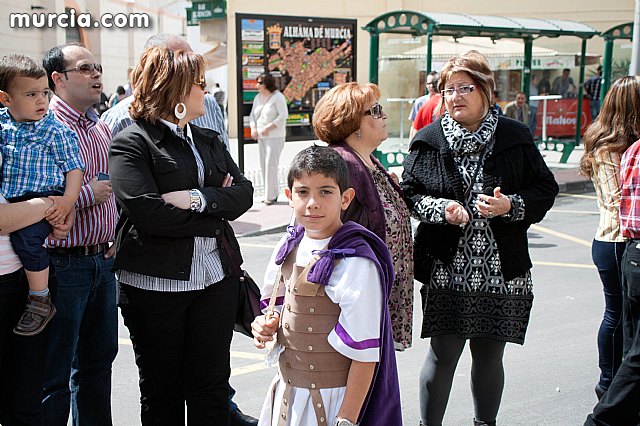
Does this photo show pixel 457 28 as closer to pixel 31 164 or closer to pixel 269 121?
pixel 269 121

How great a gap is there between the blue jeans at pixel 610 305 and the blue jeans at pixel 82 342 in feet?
9.09

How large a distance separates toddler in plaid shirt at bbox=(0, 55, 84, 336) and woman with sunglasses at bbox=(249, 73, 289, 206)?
8011mm

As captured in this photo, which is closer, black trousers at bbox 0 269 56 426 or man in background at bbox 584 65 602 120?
black trousers at bbox 0 269 56 426

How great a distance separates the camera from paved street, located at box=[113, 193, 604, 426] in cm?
443

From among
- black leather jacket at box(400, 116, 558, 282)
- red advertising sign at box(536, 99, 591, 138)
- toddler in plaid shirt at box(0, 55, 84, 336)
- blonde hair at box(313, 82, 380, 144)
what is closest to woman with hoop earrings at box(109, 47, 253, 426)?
toddler in plaid shirt at box(0, 55, 84, 336)

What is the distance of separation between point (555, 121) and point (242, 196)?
18.6m

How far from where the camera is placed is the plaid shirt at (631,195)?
3.66 m

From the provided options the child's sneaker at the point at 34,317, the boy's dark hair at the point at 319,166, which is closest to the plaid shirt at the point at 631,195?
the boy's dark hair at the point at 319,166

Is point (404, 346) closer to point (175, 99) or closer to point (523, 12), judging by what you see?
point (175, 99)

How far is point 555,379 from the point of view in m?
4.91

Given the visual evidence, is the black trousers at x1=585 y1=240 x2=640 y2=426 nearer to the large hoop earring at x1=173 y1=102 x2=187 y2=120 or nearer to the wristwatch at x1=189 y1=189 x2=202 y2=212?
the wristwatch at x1=189 y1=189 x2=202 y2=212

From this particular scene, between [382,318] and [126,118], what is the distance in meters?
1.81

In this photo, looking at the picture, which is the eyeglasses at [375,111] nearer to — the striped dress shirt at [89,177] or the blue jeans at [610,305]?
the striped dress shirt at [89,177]

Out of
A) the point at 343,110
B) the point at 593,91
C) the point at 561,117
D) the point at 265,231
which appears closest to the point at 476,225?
the point at 343,110
